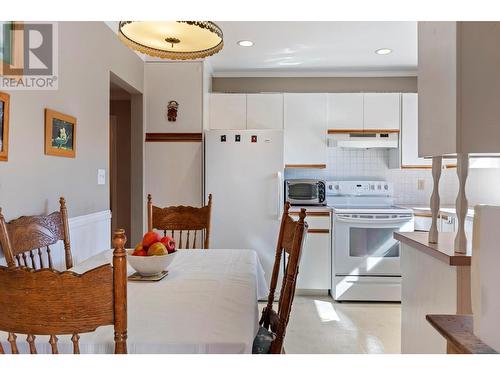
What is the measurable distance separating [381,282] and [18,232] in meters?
3.01

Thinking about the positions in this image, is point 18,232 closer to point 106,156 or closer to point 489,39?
point 106,156

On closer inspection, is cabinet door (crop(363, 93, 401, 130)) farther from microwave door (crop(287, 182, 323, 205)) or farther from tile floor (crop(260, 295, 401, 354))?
tile floor (crop(260, 295, 401, 354))

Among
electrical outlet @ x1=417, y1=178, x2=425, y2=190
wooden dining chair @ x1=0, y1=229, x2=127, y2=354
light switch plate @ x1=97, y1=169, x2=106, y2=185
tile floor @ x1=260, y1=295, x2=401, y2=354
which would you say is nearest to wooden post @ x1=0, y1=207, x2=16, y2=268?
wooden dining chair @ x1=0, y1=229, x2=127, y2=354

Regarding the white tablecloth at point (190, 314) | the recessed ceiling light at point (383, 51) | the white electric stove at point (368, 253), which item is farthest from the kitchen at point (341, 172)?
the white tablecloth at point (190, 314)

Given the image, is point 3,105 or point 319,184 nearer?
point 3,105

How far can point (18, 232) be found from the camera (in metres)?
1.73

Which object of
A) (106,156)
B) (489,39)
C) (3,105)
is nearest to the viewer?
(489,39)

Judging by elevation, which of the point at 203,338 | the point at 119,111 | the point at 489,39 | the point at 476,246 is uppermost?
the point at 119,111

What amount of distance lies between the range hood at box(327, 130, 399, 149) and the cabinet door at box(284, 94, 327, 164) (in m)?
0.17

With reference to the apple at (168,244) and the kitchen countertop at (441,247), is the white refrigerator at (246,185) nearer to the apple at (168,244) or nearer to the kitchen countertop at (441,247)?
the kitchen countertop at (441,247)

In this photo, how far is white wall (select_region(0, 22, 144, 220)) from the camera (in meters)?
1.85

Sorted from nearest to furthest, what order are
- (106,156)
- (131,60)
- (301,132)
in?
(106,156) → (131,60) → (301,132)

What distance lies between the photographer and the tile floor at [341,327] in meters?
2.62
